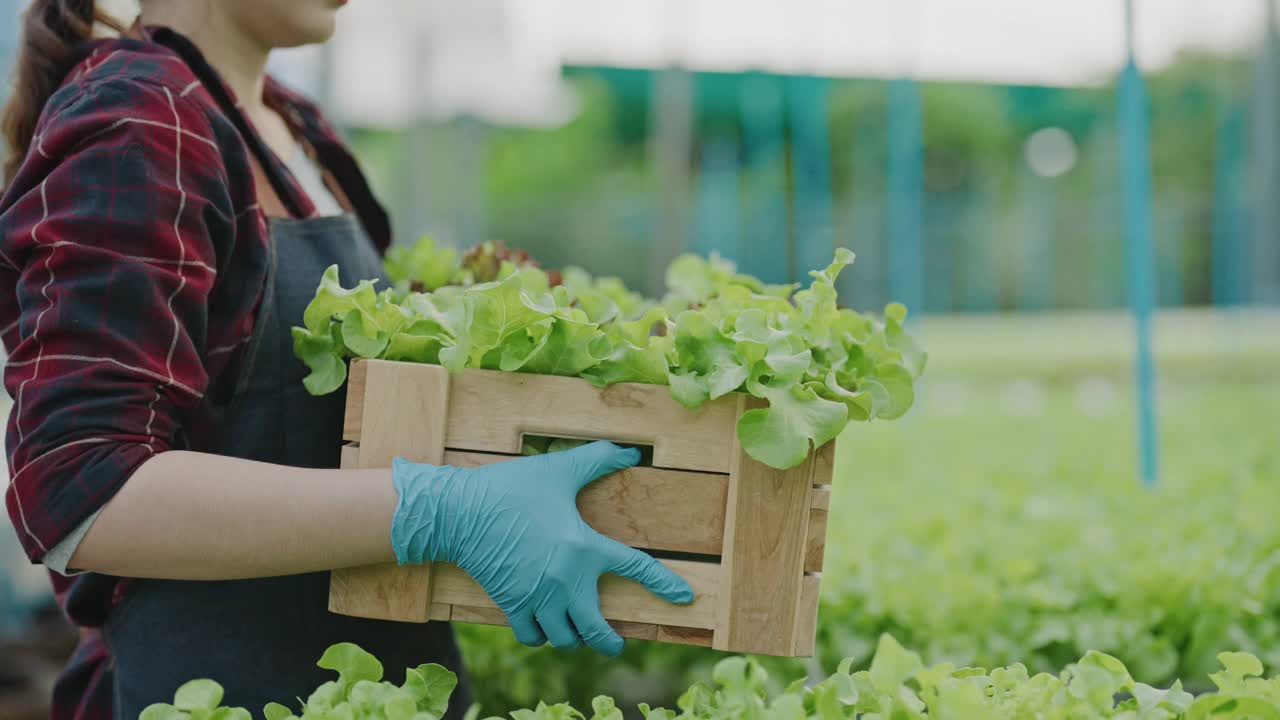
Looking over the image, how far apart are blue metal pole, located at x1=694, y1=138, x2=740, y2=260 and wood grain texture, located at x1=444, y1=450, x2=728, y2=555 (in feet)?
44.8

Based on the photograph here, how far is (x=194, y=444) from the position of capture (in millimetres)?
1210

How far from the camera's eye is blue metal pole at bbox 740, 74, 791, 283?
635 inches

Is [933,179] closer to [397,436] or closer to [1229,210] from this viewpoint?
[1229,210]

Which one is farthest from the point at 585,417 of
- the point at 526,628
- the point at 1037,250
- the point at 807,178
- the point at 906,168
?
the point at 1037,250

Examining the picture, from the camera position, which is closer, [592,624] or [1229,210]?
[592,624]

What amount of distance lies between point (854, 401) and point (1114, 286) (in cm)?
1976

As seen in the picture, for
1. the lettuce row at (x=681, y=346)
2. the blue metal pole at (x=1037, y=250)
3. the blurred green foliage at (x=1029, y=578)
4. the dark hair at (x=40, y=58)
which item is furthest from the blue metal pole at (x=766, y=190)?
the lettuce row at (x=681, y=346)

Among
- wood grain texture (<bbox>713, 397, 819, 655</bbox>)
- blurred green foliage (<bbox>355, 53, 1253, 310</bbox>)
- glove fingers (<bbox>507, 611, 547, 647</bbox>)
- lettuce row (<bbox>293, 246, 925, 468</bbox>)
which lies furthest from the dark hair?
blurred green foliage (<bbox>355, 53, 1253, 310</bbox>)

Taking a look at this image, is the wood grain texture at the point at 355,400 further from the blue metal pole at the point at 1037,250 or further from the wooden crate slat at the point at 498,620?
the blue metal pole at the point at 1037,250

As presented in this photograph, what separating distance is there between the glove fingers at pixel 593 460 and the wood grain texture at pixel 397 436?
0.44ft

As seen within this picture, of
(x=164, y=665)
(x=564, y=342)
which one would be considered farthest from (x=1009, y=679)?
(x=164, y=665)

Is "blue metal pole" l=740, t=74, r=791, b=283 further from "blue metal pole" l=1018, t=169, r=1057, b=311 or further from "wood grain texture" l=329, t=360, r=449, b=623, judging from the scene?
"wood grain texture" l=329, t=360, r=449, b=623

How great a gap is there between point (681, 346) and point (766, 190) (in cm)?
2151

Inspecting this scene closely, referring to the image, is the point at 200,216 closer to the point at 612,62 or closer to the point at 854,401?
the point at 854,401
